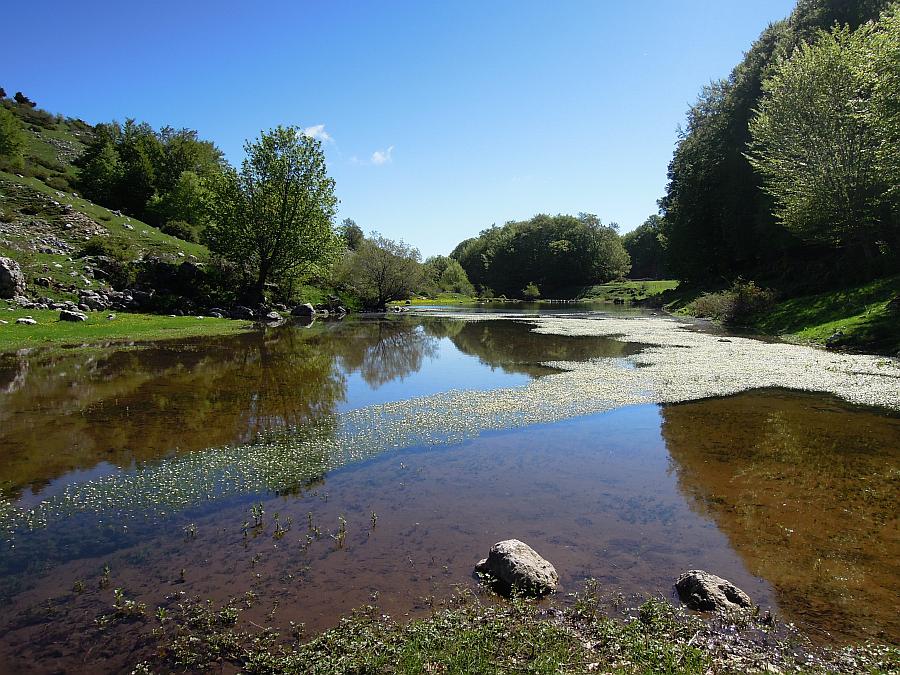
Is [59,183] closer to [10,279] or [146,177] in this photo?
[146,177]

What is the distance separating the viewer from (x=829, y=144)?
1276 inches

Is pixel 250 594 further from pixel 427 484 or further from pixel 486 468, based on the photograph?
pixel 486 468

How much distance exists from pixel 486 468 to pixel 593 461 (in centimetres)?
233

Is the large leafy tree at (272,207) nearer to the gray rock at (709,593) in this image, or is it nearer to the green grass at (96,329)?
the green grass at (96,329)

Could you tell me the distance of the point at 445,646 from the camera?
471cm

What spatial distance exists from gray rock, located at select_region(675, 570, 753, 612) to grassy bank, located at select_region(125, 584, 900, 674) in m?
0.16

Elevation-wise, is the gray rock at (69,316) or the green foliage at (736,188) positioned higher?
the green foliage at (736,188)

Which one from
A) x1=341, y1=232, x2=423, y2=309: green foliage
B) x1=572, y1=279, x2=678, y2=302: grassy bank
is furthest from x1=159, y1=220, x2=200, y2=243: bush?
x1=572, y1=279, x2=678, y2=302: grassy bank

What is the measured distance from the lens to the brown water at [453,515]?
557 cm

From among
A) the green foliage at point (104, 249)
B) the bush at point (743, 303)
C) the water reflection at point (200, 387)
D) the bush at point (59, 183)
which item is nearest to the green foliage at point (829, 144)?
the bush at point (743, 303)

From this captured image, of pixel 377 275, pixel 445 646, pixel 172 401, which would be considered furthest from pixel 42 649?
pixel 377 275

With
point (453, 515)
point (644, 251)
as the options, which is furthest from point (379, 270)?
point (644, 251)

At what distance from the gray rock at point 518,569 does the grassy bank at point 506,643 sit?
256 mm

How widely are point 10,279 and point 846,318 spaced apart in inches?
2067
